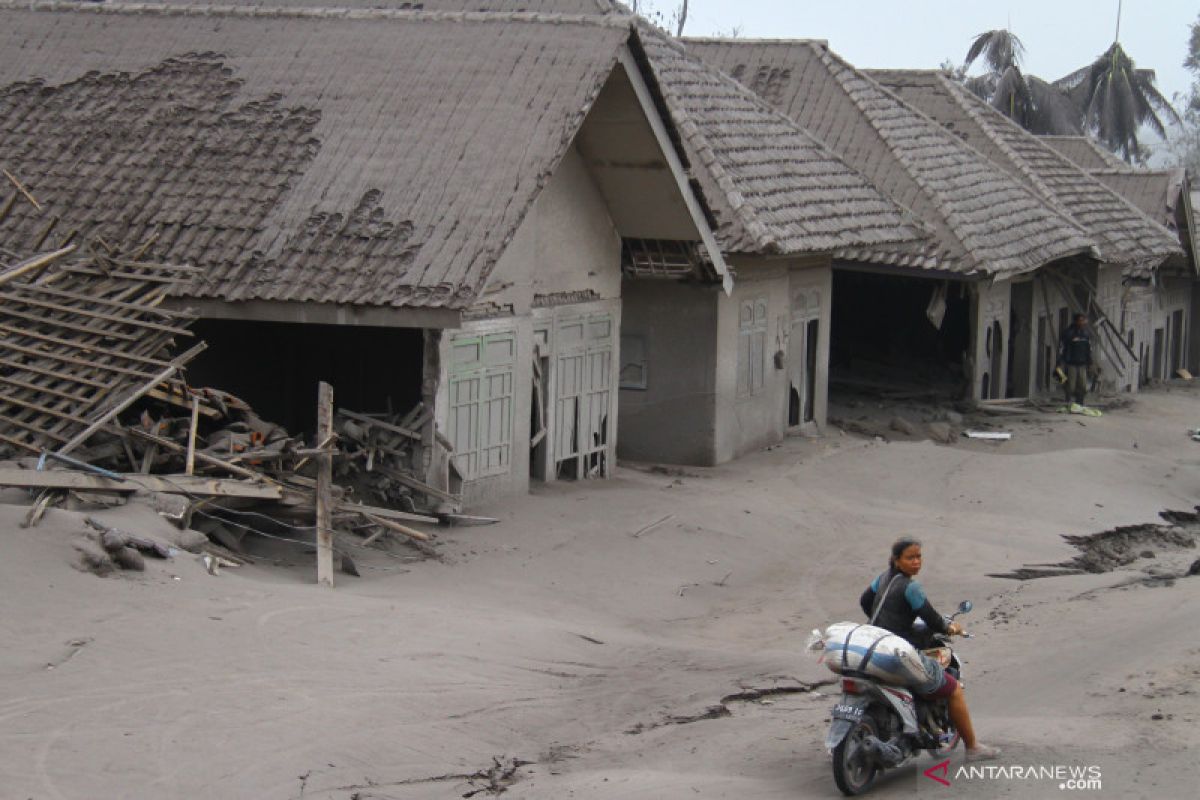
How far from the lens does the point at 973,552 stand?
1725 cm

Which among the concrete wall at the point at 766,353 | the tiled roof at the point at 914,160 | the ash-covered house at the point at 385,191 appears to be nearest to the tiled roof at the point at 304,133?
the ash-covered house at the point at 385,191

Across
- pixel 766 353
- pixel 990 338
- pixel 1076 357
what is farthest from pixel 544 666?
pixel 1076 357

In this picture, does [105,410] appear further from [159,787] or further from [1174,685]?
[1174,685]

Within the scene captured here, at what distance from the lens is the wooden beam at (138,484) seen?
11867 mm

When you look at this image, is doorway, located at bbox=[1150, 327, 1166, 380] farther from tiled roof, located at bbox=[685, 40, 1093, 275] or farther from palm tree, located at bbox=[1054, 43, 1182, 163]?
A: palm tree, located at bbox=[1054, 43, 1182, 163]

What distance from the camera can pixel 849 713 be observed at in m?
8.78

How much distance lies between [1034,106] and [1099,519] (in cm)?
4325

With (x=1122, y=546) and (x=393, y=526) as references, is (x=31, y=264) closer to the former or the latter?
(x=393, y=526)

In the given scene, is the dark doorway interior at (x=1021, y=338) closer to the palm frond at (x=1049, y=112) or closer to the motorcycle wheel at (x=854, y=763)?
the motorcycle wheel at (x=854, y=763)

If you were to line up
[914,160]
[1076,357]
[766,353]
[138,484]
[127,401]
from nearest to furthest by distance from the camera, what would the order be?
[138,484]
[127,401]
[766,353]
[914,160]
[1076,357]

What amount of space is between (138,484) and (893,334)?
790 inches

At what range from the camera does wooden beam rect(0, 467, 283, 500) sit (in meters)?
11.9

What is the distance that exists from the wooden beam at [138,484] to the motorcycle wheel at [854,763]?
5847 millimetres

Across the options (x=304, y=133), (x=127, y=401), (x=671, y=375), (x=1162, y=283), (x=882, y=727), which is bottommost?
(x=882, y=727)
